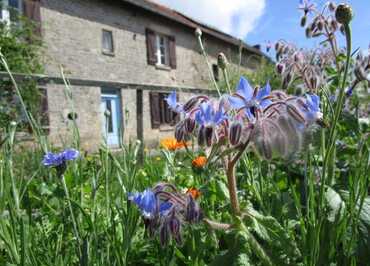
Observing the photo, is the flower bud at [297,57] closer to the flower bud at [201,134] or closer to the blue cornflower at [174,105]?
the blue cornflower at [174,105]

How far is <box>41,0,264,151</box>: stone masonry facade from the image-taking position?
9828 millimetres

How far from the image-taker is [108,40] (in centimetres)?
1213

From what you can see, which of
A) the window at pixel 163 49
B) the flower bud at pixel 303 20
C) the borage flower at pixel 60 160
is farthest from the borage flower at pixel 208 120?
the window at pixel 163 49

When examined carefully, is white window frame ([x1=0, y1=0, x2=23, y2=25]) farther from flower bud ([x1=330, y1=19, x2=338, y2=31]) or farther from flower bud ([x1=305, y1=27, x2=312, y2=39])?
flower bud ([x1=330, y1=19, x2=338, y2=31])

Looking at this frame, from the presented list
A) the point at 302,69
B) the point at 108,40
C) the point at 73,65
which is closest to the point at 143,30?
the point at 108,40

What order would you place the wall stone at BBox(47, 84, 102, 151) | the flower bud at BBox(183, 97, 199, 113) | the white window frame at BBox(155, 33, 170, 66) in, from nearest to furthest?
the flower bud at BBox(183, 97, 199, 113), the wall stone at BBox(47, 84, 102, 151), the white window frame at BBox(155, 33, 170, 66)

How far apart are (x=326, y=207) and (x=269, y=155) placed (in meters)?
0.44

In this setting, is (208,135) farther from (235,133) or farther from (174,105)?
(174,105)

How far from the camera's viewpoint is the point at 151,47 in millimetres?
13609

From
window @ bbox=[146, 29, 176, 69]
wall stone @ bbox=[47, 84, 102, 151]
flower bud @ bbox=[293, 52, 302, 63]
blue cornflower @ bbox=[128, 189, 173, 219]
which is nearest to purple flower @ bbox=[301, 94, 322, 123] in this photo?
blue cornflower @ bbox=[128, 189, 173, 219]

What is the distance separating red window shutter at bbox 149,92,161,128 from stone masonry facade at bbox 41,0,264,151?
6.8 inches

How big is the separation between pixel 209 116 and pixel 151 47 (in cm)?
1322

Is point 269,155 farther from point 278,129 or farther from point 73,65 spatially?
point 73,65

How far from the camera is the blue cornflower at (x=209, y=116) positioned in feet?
2.43
